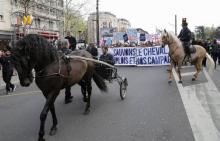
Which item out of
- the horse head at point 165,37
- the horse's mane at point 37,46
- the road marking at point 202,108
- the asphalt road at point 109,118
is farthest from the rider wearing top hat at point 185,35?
the horse's mane at point 37,46

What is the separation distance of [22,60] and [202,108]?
4659 mm

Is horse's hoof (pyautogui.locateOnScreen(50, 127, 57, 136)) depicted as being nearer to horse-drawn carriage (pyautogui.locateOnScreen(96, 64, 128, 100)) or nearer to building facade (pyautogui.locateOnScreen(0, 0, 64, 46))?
horse-drawn carriage (pyautogui.locateOnScreen(96, 64, 128, 100))

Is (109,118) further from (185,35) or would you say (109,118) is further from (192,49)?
(185,35)

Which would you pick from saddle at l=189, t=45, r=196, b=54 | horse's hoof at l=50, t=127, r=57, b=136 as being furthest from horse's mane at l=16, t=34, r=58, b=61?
saddle at l=189, t=45, r=196, b=54

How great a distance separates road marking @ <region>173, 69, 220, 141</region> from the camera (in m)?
6.66

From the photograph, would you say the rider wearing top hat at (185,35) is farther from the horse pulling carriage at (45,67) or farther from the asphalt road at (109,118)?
the horse pulling carriage at (45,67)

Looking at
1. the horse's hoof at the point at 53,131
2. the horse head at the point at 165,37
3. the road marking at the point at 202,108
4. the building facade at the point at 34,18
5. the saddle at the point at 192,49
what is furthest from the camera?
the building facade at the point at 34,18

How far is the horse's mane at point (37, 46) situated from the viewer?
6480 mm

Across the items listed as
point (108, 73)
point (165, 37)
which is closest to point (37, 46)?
point (108, 73)

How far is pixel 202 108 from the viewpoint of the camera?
8.85 meters

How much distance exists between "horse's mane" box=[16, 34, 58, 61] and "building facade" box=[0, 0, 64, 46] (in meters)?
23.4

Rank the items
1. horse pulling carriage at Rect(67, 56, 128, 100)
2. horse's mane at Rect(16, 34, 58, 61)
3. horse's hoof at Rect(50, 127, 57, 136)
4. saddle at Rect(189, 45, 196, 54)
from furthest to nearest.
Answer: saddle at Rect(189, 45, 196, 54)
horse pulling carriage at Rect(67, 56, 128, 100)
horse's hoof at Rect(50, 127, 57, 136)
horse's mane at Rect(16, 34, 58, 61)

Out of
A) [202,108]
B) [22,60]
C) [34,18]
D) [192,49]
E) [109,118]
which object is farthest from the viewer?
[34,18]

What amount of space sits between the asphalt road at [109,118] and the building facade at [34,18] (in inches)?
803
